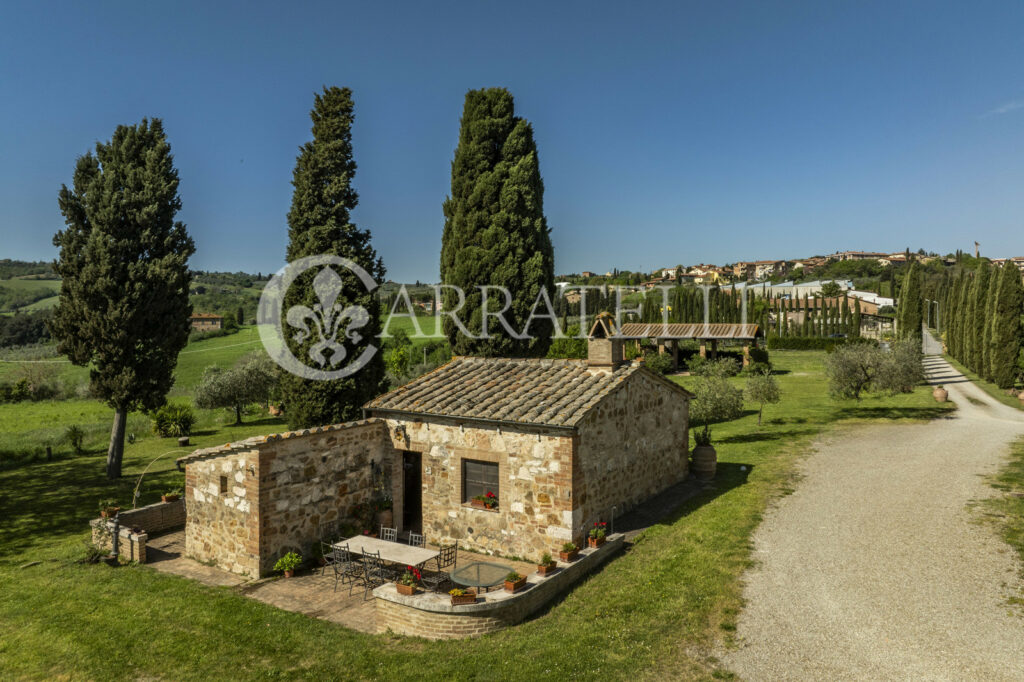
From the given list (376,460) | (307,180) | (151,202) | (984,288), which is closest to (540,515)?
(376,460)

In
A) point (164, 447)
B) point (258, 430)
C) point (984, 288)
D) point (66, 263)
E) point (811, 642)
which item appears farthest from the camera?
point (984, 288)

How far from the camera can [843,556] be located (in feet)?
35.7

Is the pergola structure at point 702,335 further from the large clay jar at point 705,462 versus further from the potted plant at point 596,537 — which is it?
the potted plant at point 596,537

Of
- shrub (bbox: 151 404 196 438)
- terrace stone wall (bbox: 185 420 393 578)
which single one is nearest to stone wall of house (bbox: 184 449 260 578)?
terrace stone wall (bbox: 185 420 393 578)

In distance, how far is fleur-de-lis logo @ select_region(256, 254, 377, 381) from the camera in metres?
18.4

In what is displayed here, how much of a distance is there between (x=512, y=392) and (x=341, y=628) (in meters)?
5.99

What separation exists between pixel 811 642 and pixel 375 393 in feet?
49.4

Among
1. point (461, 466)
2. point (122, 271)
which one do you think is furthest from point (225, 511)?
point (122, 271)

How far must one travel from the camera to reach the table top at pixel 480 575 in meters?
9.30

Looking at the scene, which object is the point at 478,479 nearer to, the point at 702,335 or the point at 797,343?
the point at 702,335

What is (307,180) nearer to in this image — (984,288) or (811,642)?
(811,642)

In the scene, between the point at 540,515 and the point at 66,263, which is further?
the point at 66,263

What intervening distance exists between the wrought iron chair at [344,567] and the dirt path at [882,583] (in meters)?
6.81

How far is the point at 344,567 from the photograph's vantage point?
10953 millimetres
